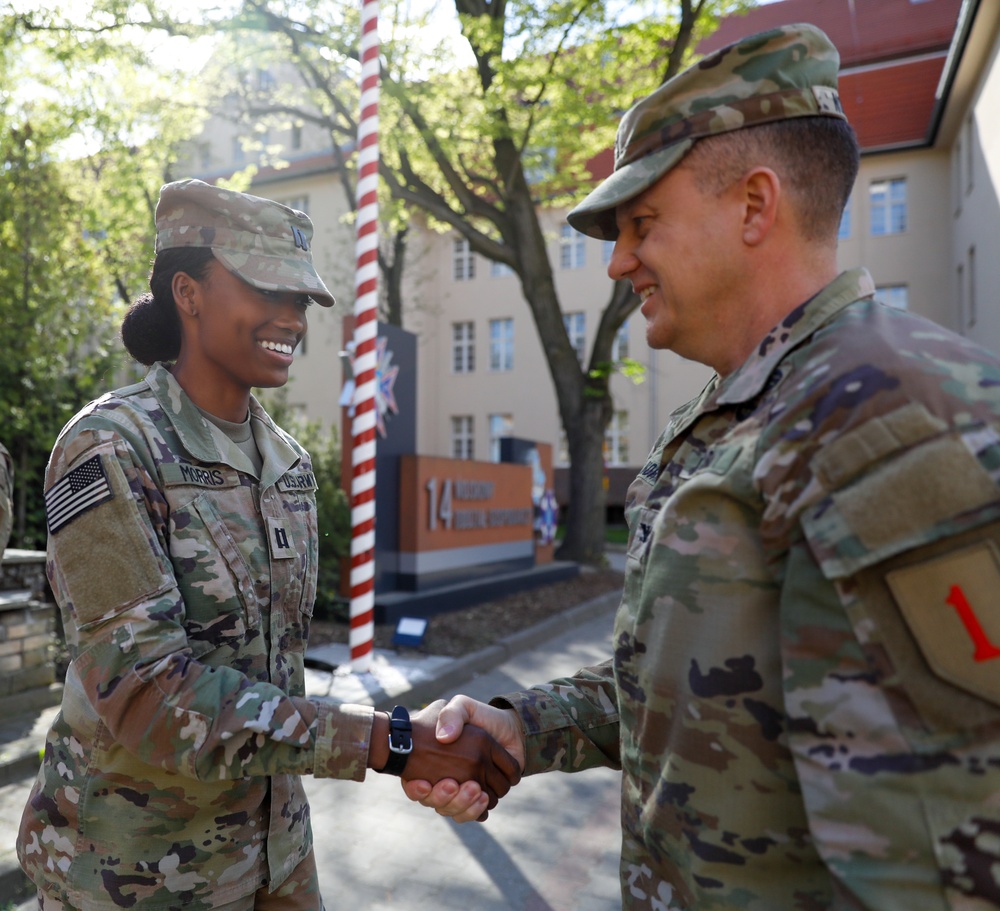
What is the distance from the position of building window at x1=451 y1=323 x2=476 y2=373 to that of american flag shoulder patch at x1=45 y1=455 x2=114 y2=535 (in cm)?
3070

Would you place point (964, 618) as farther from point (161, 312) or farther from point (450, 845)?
point (450, 845)

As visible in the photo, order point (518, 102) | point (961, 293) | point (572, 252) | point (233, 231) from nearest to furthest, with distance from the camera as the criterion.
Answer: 1. point (233, 231)
2. point (518, 102)
3. point (961, 293)
4. point (572, 252)

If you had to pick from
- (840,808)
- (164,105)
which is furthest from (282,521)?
(164,105)

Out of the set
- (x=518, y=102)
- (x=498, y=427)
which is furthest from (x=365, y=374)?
(x=498, y=427)

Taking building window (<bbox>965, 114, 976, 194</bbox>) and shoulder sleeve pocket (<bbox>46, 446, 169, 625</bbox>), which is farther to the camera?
building window (<bbox>965, 114, 976, 194</bbox>)

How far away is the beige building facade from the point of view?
20875 millimetres

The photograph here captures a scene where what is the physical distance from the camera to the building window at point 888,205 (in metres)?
25.8

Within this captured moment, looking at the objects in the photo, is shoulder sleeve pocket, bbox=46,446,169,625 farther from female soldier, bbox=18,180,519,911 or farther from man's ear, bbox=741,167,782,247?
man's ear, bbox=741,167,782,247

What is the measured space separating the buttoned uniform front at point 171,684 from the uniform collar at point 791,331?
1.07 meters

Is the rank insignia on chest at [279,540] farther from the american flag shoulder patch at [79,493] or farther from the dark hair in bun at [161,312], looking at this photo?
the dark hair in bun at [161,312]

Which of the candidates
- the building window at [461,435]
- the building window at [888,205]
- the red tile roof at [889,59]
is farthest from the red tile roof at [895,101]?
the building window at [461,435]

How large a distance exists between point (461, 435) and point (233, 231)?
30685 mm

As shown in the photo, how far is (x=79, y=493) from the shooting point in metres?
1.75

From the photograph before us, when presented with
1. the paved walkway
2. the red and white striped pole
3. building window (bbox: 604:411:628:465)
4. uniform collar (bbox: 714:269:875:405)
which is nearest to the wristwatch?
uniform collar (bbox: 714:269:875:405)
